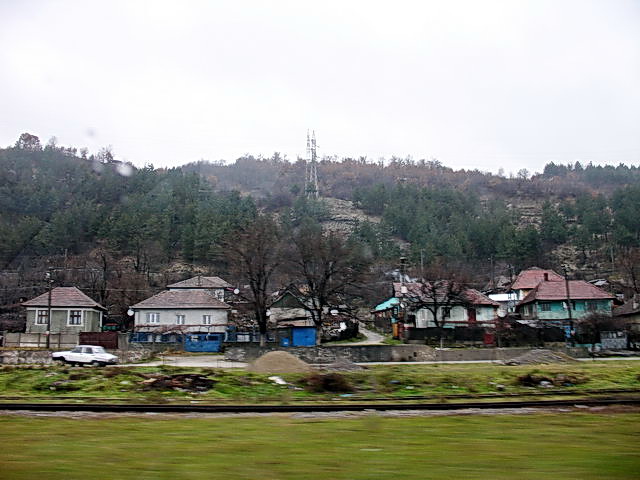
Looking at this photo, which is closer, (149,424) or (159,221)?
(149,424)

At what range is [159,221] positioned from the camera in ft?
346

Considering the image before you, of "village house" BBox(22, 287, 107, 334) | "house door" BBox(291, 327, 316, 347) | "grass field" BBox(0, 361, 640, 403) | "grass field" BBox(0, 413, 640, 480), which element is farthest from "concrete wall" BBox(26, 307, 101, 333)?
"grass field" BBox(0, 413, 640, 480)

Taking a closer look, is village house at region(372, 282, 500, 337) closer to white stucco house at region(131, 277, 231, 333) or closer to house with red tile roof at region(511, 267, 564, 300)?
house with red tile roof at region(511, 267, 564, 300)

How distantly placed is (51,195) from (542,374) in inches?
4345

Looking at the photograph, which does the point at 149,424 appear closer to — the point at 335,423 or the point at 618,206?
the point at 335,423

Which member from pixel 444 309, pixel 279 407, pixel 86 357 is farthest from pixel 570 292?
pixel 279 407

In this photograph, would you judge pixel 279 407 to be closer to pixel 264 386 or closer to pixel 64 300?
pixel 264 386

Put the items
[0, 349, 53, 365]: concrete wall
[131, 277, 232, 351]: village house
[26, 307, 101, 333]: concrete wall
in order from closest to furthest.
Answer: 1. [0, 349, 53, 365]: concrete wall
2. [26, 307, 101, 333]: concrete wall
3. [131, 277, 232, 351]: village house

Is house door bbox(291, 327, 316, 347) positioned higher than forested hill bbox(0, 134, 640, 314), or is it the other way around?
forested hill bbox(0, 134, 640, 314)

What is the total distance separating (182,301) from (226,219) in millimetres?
40936

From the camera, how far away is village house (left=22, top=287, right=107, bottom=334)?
2325 inches

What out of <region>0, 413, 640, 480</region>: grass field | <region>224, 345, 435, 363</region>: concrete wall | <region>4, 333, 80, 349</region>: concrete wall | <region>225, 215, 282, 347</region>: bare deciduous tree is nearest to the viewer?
<region>0, 413, 640, 480</region>: grass field

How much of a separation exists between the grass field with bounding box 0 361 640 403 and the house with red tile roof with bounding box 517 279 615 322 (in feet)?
145

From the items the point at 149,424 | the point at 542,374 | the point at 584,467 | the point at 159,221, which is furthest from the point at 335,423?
the point at 159,221
